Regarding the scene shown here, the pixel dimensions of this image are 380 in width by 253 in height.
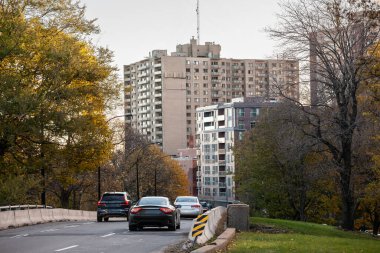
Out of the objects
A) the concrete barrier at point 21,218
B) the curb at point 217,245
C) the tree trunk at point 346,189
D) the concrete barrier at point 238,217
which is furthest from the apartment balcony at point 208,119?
the curb at point 217,245

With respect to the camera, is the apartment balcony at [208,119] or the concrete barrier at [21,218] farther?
the apartment balcony at [208,119]

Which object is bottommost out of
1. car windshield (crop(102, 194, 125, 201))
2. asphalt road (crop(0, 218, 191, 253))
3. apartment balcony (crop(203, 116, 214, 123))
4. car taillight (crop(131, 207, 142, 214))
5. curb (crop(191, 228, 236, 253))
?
asphalt road (crop(0, 218, 191, 253))

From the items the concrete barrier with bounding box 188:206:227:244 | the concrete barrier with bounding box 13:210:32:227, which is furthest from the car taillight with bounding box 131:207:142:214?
the concrete barrier with bounding box 13:210:32:227

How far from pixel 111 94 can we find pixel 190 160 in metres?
133

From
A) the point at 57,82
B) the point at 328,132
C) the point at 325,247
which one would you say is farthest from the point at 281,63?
the point at 325,247

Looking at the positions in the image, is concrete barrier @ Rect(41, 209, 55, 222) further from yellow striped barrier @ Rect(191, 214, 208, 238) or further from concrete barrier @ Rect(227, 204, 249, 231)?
yellow striped barrier @ Rect(191, 214, 208, 238)

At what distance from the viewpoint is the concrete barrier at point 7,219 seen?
1428 inches

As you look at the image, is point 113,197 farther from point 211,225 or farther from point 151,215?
point 211,225

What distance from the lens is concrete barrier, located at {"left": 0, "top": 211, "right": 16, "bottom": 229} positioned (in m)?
36.3

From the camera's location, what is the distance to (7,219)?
3703 centimetres

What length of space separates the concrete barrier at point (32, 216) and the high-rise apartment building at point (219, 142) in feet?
368

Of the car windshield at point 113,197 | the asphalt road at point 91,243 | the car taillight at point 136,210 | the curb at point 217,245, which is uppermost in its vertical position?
the car windshield at point 113,197

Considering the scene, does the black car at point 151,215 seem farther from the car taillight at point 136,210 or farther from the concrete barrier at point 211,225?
the concrete barrier at point 211,225

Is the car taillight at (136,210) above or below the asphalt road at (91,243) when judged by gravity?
above
